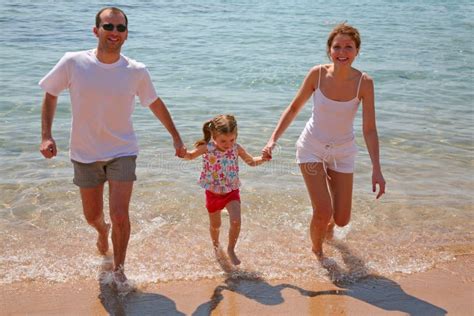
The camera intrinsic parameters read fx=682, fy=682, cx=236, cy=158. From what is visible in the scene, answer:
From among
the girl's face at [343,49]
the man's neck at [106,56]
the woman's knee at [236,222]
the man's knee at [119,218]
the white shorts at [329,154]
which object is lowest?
the woman's knee at [236,222]

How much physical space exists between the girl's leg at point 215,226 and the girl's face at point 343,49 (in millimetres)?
1569

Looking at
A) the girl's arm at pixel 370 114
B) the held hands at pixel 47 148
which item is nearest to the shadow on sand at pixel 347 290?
the girl's arm at pixel 370 114

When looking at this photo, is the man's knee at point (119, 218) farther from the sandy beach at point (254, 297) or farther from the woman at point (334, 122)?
the woman at point (334, 122)

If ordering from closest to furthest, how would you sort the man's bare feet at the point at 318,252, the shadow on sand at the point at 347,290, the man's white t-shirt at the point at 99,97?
1. the shadow on sand at the point at 347,290
2. the man's white t-shirt at the point at 99,97
3. the man's bare feet at the point at 318,252

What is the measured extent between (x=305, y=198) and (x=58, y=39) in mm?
11478

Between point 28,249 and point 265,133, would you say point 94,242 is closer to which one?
point 28,249

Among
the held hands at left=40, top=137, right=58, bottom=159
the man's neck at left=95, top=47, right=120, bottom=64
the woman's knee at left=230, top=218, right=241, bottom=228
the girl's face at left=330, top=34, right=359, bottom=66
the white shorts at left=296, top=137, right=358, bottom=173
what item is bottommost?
the woman's knee at left=230, top=218, right=241, bottom=228

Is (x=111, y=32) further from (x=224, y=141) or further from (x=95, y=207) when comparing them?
(x=95, y=207)

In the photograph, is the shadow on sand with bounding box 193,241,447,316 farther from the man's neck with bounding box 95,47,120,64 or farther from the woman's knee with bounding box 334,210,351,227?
the man's neck with bounding box 95,47,120,64

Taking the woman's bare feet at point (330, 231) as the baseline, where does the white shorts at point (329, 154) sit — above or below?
above

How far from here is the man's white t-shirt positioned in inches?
188

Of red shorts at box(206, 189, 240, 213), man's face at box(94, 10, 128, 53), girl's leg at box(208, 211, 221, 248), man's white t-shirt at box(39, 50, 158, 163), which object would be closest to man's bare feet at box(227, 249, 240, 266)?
→ girl's leg at box(208, 211, 221, 248)

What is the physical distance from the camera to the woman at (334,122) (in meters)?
5.29

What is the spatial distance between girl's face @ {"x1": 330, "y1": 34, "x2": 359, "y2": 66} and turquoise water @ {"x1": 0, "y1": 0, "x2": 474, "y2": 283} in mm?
1620
